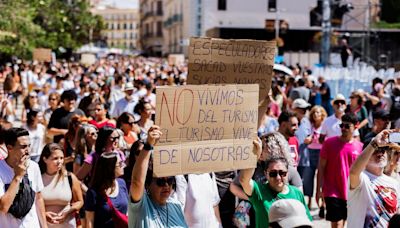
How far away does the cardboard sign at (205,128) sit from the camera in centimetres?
455

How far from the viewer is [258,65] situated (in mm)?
5477

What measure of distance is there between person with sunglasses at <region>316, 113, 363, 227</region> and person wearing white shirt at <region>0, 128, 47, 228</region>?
3.03 m

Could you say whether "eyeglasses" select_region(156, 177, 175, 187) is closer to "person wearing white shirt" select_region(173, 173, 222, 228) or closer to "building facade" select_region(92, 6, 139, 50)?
"person wearing white shirt" select_region(173, 173, 222, 228)

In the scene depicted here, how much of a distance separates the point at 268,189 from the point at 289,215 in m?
1.38

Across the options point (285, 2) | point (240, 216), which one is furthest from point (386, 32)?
point (240, 216)

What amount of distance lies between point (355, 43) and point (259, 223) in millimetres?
36235

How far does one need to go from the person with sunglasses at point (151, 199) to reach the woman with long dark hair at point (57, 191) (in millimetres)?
1264

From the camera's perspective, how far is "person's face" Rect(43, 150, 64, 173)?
5871 mm

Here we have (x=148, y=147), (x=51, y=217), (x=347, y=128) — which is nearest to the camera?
(x=148, y=147)

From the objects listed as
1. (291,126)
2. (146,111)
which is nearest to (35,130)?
(146,111)

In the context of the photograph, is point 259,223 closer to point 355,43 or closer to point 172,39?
point 355,43

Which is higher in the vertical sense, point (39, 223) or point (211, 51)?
point (211, 51)

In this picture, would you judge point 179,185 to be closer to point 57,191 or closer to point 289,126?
point 57,191

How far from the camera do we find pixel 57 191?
5918 mm
